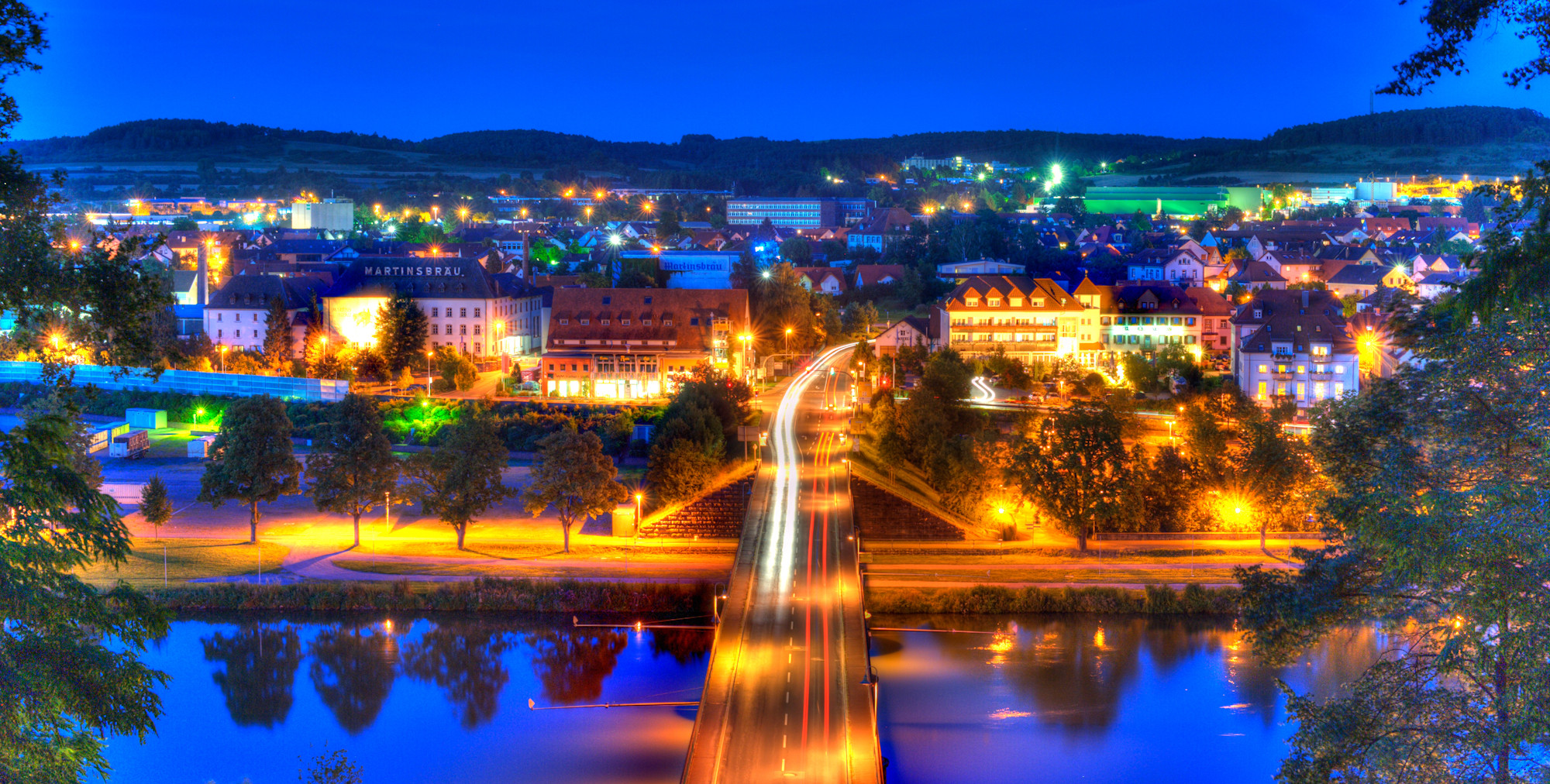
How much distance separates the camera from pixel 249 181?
82062 mm

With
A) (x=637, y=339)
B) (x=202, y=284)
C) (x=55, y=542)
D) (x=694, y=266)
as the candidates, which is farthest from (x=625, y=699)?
(x=694, y=266)

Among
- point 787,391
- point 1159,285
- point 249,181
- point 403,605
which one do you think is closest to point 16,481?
point 403,605

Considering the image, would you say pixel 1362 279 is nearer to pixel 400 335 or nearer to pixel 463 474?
pixel 400 335

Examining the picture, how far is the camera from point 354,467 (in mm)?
16500

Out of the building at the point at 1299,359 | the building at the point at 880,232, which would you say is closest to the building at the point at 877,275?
the building at the point at 880,232

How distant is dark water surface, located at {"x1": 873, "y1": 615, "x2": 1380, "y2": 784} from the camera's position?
1041 centimetres

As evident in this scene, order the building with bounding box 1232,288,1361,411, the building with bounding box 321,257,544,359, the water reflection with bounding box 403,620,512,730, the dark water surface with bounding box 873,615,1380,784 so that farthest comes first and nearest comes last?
the building with bounding box 321,257,544,359
the building with bounding box 1232,288,1361,411
the water reflection with bounding box 403,620,512,730
the dark water surface with bounding box 873,615,1380,784

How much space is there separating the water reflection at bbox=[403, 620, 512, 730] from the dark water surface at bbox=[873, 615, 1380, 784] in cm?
391

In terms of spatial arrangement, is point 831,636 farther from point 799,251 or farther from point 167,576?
point 799,251

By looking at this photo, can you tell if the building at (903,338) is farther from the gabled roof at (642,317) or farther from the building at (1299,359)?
the building at (1299,359)

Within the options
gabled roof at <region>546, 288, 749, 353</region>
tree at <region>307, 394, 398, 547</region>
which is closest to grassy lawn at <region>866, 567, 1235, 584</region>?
tree at <region>307, 394, 398, 547</region>

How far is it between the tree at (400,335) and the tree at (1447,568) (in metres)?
22.7

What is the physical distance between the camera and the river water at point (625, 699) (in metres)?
10.4

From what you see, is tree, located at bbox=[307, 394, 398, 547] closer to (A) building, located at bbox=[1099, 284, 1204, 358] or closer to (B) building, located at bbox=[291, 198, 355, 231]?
(A) building, located at bbox=[1099, 284, 1204, 358]
